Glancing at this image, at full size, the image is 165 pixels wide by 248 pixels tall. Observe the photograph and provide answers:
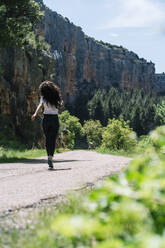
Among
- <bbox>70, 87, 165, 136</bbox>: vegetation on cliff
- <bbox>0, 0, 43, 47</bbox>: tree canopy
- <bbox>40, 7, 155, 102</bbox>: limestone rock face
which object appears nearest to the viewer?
<bbox>0, 0, 43, 47</bbox>: tree canopy

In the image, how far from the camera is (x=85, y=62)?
146m

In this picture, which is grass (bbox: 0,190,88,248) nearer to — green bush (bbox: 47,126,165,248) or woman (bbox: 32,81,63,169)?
green bush (bbox: 47,126,165,248)

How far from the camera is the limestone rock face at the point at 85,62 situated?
4788 inches

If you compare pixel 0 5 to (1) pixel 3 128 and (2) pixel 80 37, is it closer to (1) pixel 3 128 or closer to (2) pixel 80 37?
(1) pixel 3 128

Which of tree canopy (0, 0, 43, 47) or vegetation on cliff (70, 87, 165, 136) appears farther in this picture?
vegetation on cliff (70, 87, 165, 136)

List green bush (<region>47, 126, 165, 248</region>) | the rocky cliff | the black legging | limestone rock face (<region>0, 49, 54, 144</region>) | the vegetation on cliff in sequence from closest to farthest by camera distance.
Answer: green bush (<region>47, 126, 165, 248</region>)
the black legging
limestone rock face (<region>0, 49, 54, 144</region>)
the rocky cliff
the vegetation on cliff

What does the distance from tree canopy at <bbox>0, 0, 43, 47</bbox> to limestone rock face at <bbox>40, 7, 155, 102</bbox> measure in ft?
298

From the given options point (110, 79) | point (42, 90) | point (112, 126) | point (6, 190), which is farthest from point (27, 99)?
point (110, 79)

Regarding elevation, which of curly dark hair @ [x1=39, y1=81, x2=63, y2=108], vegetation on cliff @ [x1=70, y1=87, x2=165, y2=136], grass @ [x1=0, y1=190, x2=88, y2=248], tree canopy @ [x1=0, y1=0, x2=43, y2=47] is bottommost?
vegetation on cliff @ [x1=70, y1=87, x2=165, y2=136]

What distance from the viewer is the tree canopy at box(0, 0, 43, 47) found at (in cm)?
1480

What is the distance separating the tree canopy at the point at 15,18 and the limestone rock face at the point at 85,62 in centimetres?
9072

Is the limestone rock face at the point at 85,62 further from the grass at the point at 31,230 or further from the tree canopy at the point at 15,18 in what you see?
the grass at the point at 31,230

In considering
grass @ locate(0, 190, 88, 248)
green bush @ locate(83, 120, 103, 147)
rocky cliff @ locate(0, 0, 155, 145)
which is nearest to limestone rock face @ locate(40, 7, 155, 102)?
rocky cliff @ locate(0, 0, 155, 145)

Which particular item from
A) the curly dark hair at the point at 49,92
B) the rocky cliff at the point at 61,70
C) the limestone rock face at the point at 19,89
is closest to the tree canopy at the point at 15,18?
the curly dark hair at the point at 49,92
